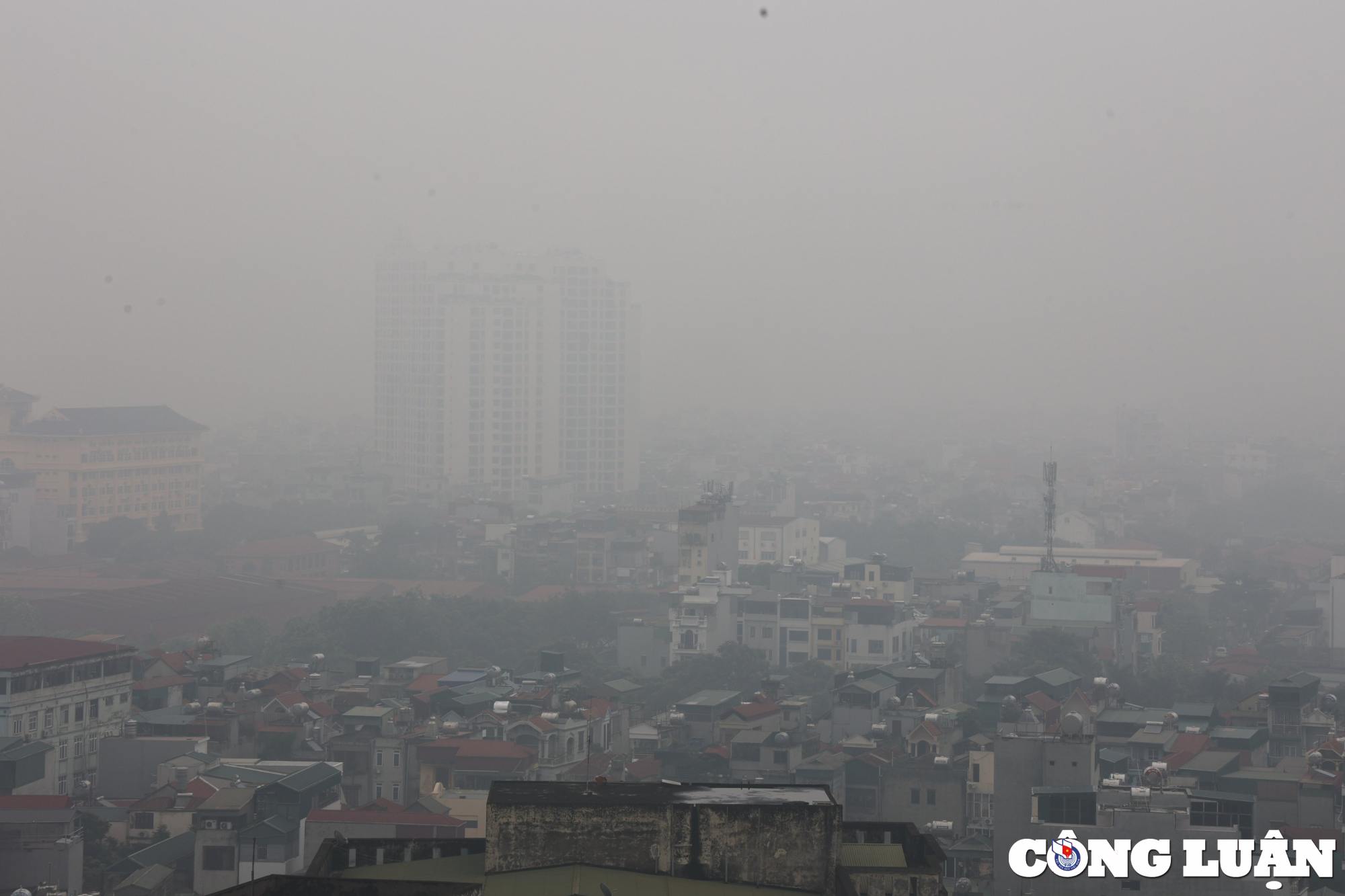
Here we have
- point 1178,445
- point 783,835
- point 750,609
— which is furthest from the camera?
point 1178,445

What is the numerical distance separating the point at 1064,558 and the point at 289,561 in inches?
510

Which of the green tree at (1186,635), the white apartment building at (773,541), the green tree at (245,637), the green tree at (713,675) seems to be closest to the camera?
the green tree at (713,675)

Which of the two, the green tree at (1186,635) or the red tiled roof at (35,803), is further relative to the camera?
the green tree at (1186,635)

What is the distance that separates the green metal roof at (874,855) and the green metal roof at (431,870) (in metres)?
1.17

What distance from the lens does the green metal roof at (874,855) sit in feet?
16.9

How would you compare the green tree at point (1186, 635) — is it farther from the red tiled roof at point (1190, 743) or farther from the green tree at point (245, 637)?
the green tree at point (245, 637)

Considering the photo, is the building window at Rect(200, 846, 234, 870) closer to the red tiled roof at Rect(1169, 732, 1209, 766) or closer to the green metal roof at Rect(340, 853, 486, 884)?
the green metal roof at Rect(340, 853, 486, 884)

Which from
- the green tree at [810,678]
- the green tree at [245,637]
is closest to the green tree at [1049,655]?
the green tree at [810,678]

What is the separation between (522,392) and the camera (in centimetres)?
3988

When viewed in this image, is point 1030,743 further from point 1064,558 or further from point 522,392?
point 522,392

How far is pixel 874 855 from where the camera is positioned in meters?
5.25

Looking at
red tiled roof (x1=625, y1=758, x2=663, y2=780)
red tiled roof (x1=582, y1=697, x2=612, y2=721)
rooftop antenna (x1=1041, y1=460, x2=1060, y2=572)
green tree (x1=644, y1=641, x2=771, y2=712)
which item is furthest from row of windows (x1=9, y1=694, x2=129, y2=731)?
rooftop antenna (x1=1041, y1=460, x2=1060, y2=572)

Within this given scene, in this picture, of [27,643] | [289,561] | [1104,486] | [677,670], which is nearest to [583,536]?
[289,561]

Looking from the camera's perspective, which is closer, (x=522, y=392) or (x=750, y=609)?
(x=750, y=609)
